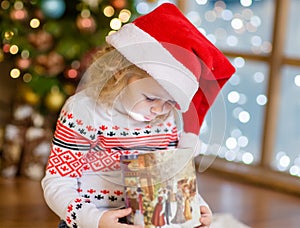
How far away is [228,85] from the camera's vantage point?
2971 millimetres

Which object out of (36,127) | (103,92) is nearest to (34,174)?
(36,127)

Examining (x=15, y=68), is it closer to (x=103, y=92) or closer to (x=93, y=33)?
(x=93, y=33)

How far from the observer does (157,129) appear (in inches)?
60.7

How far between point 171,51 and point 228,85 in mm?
1615

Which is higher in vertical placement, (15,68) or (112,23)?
(112,23)

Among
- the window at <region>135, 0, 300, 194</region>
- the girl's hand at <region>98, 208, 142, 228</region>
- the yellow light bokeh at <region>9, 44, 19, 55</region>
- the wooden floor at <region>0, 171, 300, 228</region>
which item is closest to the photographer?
the girl's hand at <region>98, 208, 142, 228</region>

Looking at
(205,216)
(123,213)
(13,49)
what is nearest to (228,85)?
(13,49)

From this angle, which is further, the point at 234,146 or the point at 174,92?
the point at 234,146

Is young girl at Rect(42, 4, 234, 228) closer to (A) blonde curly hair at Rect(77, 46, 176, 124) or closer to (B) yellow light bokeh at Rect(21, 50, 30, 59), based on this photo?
(A) blonde curly hair at Rect(77, 46, 176, 124)

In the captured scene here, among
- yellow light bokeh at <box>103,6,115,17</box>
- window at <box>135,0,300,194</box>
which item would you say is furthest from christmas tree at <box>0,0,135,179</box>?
Answer: window at <box>135,0,300,194</box>

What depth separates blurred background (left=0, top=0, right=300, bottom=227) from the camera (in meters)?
2.65

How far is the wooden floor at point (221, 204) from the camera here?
7.47ft

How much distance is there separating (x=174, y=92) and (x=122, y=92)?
0.14 m

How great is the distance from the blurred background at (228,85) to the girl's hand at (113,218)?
132 centimetres
